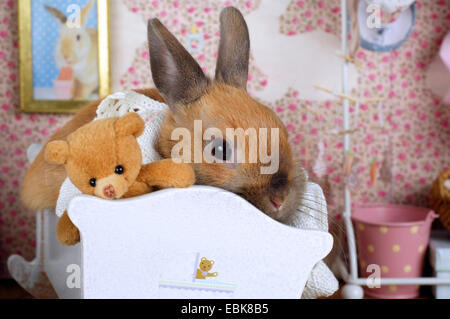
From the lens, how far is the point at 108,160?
585 millimetres

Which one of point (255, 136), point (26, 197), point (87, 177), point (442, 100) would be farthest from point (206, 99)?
point (442, 100)

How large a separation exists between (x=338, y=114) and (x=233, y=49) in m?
1.36

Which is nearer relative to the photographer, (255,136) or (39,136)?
(255,136)

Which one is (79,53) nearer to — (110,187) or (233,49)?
(233,49)

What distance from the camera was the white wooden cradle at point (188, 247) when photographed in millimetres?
581

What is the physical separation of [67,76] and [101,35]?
25 cm

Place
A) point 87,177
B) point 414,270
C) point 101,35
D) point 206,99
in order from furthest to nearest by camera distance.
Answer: point 101,35 < point 414,270 < point 206,99 < point 87,177

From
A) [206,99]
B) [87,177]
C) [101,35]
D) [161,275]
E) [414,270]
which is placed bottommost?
[414,270]

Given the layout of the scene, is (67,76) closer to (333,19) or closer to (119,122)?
(333,19)

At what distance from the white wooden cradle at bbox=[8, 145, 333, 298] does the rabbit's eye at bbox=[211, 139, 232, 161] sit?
7 centimetres

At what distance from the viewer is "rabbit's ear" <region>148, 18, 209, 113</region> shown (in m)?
0.66

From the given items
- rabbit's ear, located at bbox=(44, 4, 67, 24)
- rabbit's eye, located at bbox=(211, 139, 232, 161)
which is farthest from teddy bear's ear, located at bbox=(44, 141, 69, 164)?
rabbit's ear, located at bbox=(44, 4, 67, 24)

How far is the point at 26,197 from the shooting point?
0.99 meters
